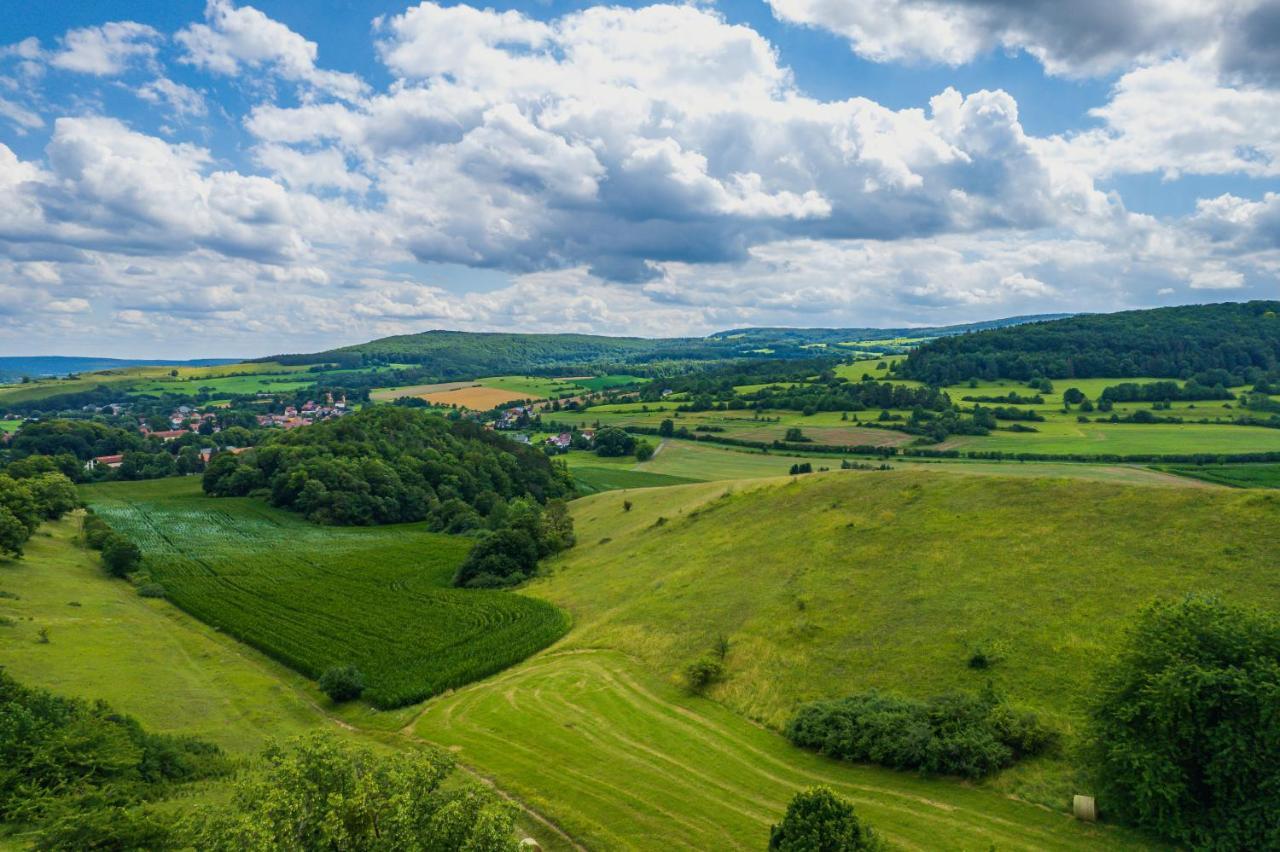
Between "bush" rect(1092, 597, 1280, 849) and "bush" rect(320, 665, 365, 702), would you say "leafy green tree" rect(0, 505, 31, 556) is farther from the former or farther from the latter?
"bush" rect(1092, 597, 1280, 849)

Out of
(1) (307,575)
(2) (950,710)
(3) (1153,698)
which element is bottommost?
(1) (307,575)

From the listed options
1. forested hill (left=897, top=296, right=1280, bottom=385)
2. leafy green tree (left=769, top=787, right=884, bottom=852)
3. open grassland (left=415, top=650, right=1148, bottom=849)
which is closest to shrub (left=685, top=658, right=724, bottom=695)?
open grassland (left=415, top=650, right=1148, bottom=849)

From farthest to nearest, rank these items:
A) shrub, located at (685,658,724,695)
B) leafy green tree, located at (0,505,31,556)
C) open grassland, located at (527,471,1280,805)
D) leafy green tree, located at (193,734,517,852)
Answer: leafy green tree, located at (0,505,31,556)
shrub, located at (685,658,724,695)
open grassland, located at (527,471,1280,805)
leafy green tree, located at (193,734,517,852)

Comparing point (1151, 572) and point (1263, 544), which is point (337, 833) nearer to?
point (1151, 572)

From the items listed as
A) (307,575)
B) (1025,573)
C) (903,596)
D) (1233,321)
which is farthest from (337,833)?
(1233,321)

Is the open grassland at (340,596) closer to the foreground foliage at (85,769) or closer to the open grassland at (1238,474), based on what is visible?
the foreground foliage at (85,769)

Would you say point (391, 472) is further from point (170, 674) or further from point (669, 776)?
point (669, 776)

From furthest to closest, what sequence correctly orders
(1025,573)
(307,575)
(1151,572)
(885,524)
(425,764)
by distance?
(307,575) → (885,524) → (1025,573) → (1151,572) → (425,764)
